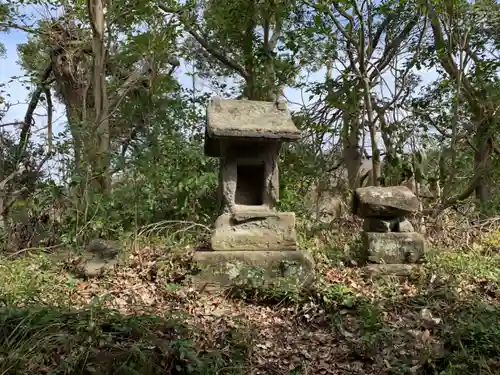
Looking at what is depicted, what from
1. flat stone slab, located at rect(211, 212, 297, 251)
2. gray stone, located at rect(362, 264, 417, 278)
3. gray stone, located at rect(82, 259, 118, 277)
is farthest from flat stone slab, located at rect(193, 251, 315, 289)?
gray stone, located at rect(82, 259, 118, 277)

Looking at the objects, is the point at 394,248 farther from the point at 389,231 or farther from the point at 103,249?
the point at 103,249

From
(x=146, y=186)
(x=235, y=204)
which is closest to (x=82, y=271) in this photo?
(x=235, y=204)

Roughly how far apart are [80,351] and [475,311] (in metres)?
3.13

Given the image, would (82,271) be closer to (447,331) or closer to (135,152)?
(135,152)

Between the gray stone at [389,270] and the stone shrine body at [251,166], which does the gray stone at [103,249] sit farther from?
the gray stone at [389,270]

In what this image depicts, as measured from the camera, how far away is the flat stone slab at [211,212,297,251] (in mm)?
5012

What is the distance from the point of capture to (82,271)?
4.92 meters

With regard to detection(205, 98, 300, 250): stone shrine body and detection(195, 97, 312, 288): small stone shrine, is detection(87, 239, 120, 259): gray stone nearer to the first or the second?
detection(195, 97, 312, 288): small stone shrine

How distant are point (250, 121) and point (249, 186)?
898 millimetres

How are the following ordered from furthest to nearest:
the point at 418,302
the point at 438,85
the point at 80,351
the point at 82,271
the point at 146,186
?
1. the point at 438,85
2. the point at 146,186
3. the point at 82,271
4. the point at 418,302
5. the point at 80,351

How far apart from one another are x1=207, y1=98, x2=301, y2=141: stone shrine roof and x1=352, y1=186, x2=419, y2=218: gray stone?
45.9 inches

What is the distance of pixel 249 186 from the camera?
560cm

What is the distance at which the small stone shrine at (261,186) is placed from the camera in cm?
486

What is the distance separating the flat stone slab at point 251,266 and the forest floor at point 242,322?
0.50 ft
